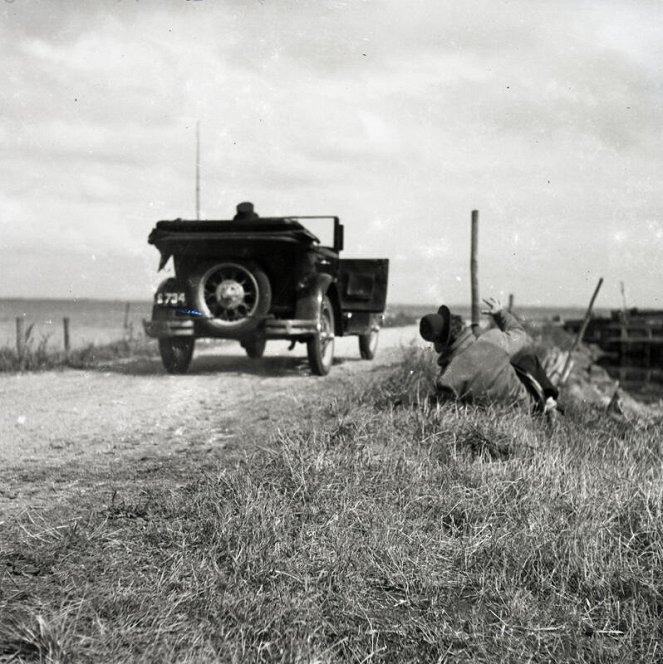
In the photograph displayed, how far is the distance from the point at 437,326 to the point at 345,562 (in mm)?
2902

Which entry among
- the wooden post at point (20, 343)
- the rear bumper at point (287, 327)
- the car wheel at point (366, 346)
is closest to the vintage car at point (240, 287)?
the rear bumper at point (287, 327)

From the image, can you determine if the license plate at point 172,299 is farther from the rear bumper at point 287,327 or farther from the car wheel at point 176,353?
the rear bumper at point 287,327

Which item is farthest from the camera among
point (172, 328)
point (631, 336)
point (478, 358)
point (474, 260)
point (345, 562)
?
point (631, 336)

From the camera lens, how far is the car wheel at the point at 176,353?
9.47m

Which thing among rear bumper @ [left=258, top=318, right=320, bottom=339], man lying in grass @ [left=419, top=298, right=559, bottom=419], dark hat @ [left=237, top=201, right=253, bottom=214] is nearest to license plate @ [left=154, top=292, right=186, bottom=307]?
rear bumper @ [left=258, top=318, right=320, bottom=339]

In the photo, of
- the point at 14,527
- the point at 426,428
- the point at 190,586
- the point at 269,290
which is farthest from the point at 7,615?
the point at 269,290

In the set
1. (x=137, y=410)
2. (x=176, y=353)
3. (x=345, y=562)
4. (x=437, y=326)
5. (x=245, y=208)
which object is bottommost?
(x=345, y=562)

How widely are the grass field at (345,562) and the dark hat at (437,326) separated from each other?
124cm

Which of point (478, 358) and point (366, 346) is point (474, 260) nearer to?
point (366, 346)

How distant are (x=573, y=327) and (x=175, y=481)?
2687 centimetres

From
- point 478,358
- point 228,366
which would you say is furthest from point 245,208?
point 478,358

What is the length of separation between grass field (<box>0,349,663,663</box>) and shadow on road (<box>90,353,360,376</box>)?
16.3ft

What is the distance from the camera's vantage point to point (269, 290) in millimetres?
8805

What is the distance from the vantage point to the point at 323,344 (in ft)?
31.3
